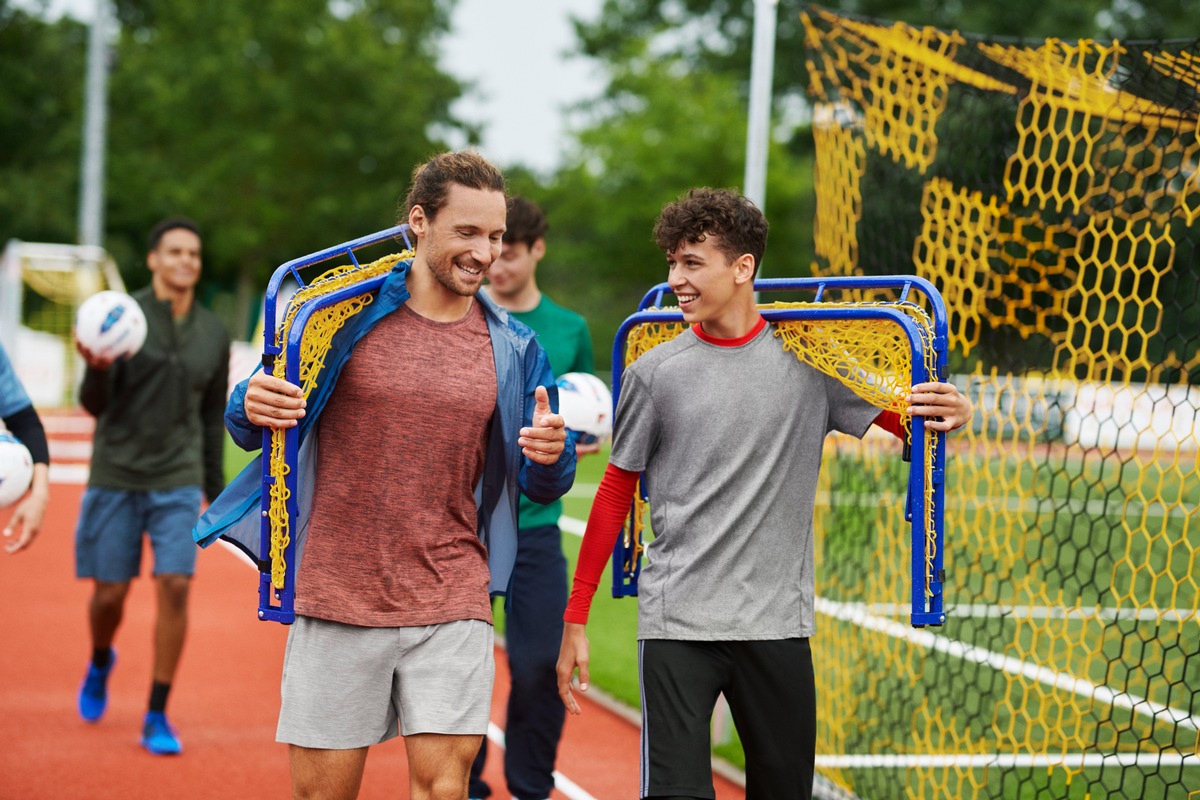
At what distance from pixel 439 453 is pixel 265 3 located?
128 ft

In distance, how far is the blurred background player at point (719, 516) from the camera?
147 inches

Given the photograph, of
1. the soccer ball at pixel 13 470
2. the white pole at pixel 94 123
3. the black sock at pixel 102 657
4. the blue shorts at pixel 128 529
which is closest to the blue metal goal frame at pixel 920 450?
the soccer ball at pixel 13 470

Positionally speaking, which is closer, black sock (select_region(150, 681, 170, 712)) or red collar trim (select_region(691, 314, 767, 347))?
red collar trim (select_region(691, 314, 767, 347))

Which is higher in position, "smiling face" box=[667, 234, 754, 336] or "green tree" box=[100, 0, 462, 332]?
"green tree" box=[100, 0, 462, 332]

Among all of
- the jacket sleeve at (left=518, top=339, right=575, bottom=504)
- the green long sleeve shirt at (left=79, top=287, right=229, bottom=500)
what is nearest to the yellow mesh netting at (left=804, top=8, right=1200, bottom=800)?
the jacket sleeve at (left=518, top=339, right=575, bottom=504)

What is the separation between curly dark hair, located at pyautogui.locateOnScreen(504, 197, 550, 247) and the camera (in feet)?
18.3

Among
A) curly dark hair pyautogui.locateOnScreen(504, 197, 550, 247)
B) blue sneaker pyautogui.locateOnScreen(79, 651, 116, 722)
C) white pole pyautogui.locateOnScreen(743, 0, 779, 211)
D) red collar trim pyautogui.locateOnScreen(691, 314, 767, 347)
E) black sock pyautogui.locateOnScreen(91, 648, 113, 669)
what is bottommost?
blue sneaker pyautogui.locateOnScreen(79, 651, 116, 722)

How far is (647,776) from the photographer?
3.73 meters

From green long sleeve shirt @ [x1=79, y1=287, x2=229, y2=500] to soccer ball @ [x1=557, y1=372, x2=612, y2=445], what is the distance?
7.47 feet

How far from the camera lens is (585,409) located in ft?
16.4

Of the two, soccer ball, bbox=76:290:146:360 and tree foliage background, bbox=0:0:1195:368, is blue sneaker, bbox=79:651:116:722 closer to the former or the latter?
soccer ball, bbox=76:290:146:360

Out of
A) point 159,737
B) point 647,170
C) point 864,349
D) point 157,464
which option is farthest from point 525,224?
point 647,170

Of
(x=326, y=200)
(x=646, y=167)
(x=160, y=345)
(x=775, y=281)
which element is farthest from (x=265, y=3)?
(x=775, y=281)

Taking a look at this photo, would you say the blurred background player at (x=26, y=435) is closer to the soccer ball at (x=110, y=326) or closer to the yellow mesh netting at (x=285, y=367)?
the soccer ball at (x=110, y=326)
